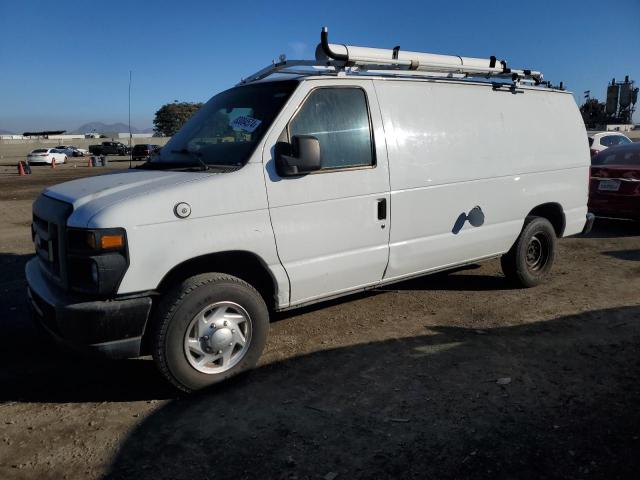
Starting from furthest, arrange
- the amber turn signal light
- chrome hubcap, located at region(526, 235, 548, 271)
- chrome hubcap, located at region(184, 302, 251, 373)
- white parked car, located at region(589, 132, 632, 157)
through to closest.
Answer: white parked car, located at region(589, 132, 632, 157) < chrome hubcap, located at region(526, 235, 548, 271) < chrome hubcap, located at region(184, 302, 251, 373) < the amber turn signal light

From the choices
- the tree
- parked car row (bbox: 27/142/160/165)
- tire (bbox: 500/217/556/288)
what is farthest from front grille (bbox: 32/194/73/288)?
the tree

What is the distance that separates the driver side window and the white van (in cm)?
1

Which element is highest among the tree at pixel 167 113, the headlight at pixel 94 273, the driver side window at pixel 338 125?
the tree at pixel 167 113

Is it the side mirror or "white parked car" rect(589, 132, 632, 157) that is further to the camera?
"white parked car" rect(589, 132, 632, 157)

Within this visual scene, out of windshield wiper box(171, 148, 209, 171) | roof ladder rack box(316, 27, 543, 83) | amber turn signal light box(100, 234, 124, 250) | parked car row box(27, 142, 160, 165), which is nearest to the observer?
amber turn signal light box(100, 234, 124, 250)

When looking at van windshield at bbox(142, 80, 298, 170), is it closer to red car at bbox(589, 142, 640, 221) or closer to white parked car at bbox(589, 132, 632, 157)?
red car at bbox(589, 142, 640, 221)

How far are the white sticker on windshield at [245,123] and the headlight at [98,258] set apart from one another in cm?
128

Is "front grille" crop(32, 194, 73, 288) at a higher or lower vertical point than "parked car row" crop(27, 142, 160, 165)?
lower

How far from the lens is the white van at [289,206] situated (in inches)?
128

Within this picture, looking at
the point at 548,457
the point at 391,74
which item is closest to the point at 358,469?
the point at 548,457

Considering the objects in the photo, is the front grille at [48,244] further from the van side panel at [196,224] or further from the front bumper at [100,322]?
the van side panel at [196,224]

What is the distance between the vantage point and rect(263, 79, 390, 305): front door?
3.81 meters

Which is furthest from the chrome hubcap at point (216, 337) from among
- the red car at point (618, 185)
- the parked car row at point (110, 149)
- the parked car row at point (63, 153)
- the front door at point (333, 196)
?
the parked car row at point (110, 149)

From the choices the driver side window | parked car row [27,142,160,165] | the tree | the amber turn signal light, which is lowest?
the amber turn signal light
